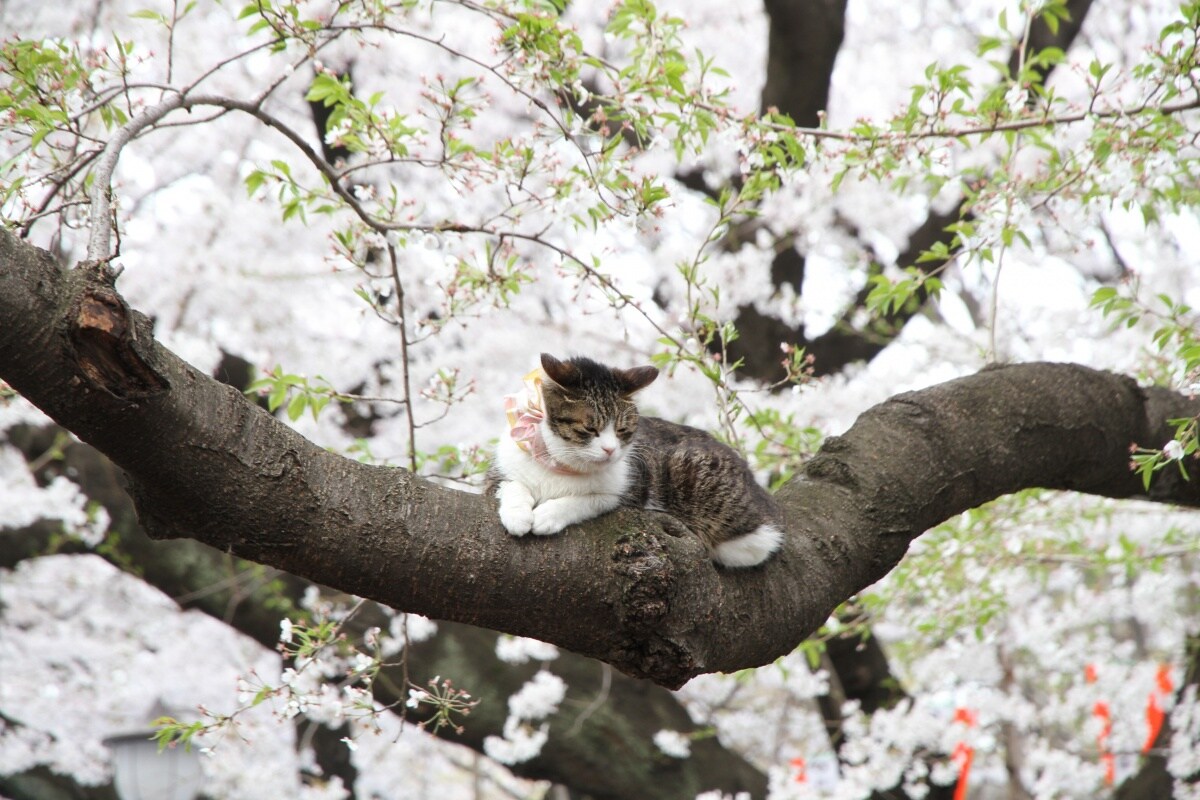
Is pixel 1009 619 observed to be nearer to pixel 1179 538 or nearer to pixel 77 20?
pixel 1179 538

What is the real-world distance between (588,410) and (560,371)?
12cm

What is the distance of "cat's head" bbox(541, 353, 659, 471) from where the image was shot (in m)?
2.34

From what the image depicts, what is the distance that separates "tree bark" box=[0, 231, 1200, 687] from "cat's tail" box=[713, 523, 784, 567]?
35mm

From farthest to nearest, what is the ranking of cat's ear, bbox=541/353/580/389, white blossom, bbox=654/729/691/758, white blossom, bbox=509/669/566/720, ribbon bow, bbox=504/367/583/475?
white blossom, bbox=654/729/691/758
white blossom, bbox=509/669/566/720
cat's ear, bbox=541/353/580/389
ribbon bow, bbox=504/367/583/475

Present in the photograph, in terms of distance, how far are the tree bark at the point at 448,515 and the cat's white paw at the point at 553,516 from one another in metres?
0.02

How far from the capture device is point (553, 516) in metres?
1.91

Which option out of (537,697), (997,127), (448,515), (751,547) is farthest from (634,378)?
(537,697)

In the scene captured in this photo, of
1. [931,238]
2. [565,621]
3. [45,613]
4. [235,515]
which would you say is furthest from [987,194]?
[45,613]

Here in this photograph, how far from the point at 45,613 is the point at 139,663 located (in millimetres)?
1351

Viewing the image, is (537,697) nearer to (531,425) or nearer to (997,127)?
(531,425)

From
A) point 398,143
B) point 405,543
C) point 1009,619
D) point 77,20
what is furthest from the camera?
point 1009,619

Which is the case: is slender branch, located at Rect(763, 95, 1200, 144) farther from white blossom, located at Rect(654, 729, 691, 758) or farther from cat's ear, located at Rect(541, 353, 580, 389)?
white blossom, located at Rect(654, 729, 691, 758)

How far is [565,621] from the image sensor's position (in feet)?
5.98

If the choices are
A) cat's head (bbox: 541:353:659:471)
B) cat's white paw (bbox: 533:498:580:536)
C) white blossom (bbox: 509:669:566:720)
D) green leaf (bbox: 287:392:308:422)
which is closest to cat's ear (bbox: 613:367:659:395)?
cat's head (bbox: 541:353:659:471)
